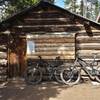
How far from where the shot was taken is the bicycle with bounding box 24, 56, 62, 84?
17.0 m

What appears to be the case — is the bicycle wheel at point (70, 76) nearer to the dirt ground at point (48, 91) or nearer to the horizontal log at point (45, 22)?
the dirt ground at point (48, 91)

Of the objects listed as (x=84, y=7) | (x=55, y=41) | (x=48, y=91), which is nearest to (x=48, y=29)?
(x=55, y=41)

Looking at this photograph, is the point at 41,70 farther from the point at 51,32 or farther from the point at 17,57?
the point at 51,32

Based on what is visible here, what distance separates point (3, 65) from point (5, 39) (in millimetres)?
1183

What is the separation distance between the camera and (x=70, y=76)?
662 inches

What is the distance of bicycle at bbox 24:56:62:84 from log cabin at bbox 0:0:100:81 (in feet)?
0.94

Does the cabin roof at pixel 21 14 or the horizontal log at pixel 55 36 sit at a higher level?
the cabin roof at pixel 21 14

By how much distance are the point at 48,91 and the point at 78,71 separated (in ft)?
8.75

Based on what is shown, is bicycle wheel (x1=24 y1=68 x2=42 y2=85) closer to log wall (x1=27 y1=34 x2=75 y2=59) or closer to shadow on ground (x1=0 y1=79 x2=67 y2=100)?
shadow on ground (x1=0 y1=79 x2=67 y2=100)

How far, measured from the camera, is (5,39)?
58.4ft

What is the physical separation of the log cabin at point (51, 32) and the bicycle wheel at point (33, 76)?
77cm

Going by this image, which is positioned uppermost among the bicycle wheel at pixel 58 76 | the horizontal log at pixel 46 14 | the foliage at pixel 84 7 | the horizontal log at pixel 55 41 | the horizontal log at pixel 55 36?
the foliage at pixel 84 7

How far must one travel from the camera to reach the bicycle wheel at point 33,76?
16.9 metres

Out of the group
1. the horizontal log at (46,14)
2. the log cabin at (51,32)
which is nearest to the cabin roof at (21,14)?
the log cabin at (51,32)
